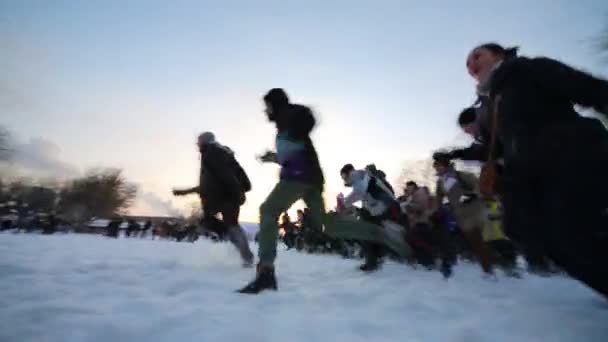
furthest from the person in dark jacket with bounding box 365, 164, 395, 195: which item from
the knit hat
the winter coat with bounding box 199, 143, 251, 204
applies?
the knit hat

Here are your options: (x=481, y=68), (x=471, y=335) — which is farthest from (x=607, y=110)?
(x=471, y=335)

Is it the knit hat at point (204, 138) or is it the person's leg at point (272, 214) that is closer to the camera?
the person's leg at point (272, 214)

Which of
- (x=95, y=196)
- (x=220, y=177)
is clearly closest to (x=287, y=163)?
(x=220, y=177)

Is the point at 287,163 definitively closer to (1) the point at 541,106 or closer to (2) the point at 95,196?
(1) the point at 541,106

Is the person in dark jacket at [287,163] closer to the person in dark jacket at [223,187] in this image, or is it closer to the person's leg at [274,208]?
the person's leg at [274,208]

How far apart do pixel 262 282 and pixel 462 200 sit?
3.04 metres

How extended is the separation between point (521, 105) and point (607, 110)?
36 centimetres

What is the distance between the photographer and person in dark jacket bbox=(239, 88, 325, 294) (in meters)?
3.38

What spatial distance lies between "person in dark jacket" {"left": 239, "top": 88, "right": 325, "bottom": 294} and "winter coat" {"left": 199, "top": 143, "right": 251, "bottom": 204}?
5.48ft

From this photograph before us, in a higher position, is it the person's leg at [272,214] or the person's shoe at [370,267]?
the person's leg at [272,214]

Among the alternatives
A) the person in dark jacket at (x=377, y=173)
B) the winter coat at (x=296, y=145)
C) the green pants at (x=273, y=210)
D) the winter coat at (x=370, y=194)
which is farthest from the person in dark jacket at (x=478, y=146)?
the person in dark jacket at (x=377, y=173)

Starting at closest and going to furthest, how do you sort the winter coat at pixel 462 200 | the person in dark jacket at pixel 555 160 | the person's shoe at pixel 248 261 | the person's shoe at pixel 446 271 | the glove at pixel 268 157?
the person in dark jacket at pixel 555 160 < the glove at pixel 268 157 < the person's shoe at pixel 446 271 < the winter coat at pixel 462 200 < the person's shoe at pixel 248 261

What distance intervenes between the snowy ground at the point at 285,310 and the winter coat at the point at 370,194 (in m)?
1.56

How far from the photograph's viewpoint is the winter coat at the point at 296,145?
11.1 feet
